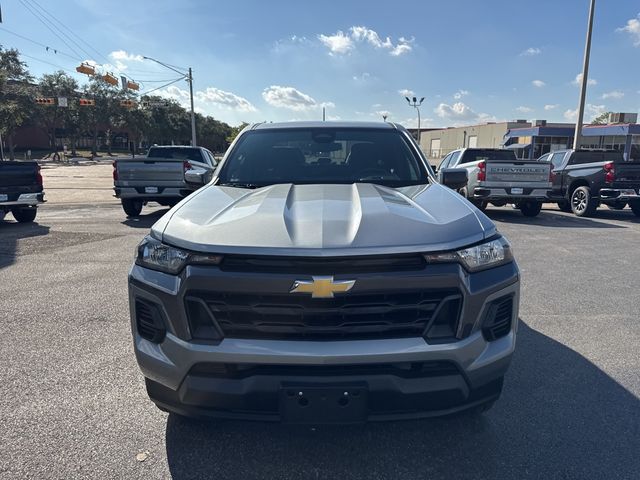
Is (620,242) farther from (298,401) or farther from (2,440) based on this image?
(2,440)

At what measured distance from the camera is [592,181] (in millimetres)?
12289

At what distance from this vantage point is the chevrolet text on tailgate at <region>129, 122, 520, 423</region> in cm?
202

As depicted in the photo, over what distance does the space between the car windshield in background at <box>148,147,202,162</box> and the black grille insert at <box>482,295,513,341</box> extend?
1345 cm

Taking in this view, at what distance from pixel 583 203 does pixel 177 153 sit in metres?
12.2

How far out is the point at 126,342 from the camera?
391cm

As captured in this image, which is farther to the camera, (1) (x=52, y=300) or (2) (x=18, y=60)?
(2) (x=18, y=60)

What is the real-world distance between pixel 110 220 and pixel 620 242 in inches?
449

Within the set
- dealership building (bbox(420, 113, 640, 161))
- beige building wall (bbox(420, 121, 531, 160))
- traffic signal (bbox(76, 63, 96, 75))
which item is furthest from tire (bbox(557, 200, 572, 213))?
beige building wall (bbox(420, 121, 531, 160))

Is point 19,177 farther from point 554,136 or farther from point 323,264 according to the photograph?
point 554,136

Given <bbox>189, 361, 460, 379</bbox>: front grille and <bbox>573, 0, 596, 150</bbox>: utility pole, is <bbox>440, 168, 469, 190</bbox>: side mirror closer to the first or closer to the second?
<bbox>189, 361, 460, 379</bbox>: front grille

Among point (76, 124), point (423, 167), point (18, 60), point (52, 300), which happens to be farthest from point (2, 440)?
point (76, 124)

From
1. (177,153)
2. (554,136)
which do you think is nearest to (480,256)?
(177,153)

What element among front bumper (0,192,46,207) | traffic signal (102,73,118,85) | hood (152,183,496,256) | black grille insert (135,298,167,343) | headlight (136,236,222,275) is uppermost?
traffic signal (102,73,118,85)

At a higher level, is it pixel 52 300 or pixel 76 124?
pixel 76 124
